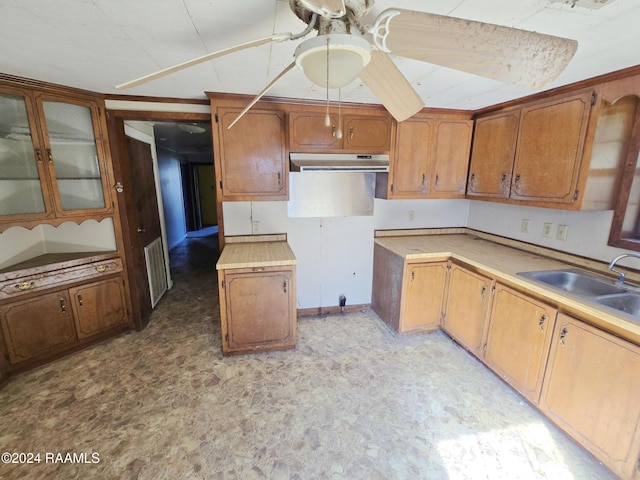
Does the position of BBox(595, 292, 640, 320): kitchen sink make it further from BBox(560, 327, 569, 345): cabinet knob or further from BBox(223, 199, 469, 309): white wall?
BBox(223, 199, 469, 309): white wall

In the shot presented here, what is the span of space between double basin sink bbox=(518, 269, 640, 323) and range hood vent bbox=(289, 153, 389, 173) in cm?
144

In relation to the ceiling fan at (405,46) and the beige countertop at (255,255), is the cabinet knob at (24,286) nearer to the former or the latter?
the beige countertop at (255,255)

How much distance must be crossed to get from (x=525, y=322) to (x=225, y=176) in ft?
8.19

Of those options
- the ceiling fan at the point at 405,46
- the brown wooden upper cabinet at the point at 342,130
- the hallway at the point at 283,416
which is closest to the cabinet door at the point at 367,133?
the brown wooden upper cabinet at the point at 342,130

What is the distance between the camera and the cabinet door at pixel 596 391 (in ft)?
4.55

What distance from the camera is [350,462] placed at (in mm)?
1590

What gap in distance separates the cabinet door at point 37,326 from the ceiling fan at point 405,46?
2232 mm

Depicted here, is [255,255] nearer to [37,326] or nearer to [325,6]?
[37,326]

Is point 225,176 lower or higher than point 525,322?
higher

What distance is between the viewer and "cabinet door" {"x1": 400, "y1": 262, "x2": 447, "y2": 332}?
2.64 meters

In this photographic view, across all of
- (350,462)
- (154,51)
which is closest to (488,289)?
(350,462)

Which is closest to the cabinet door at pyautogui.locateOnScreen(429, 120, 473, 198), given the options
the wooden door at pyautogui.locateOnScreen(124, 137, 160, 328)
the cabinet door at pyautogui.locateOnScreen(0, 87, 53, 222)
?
the wooden door at pyautogui.locateOnScreen(124, 137, 160, 328)

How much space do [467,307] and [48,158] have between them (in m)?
3.53

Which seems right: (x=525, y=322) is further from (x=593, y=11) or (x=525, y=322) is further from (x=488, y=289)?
(x=593, y=11)
